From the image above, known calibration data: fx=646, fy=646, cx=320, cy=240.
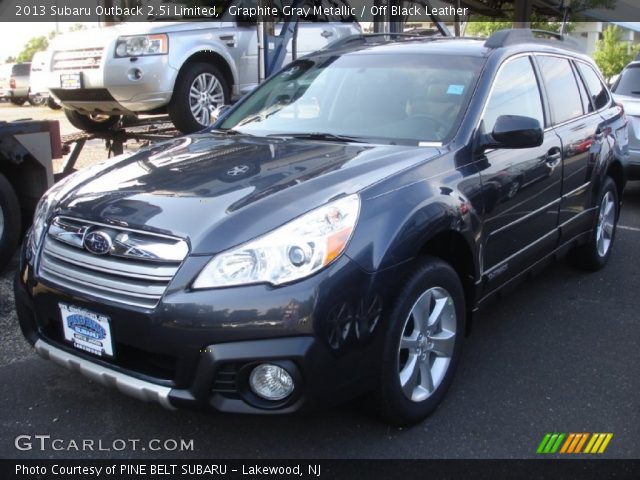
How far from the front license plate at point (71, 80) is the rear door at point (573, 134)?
499 cm

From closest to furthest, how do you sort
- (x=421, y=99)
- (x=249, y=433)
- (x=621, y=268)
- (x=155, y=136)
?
(x=249, y=433) → (x=421, y=99) → (x=621, y=268) → (x=155, y=136)

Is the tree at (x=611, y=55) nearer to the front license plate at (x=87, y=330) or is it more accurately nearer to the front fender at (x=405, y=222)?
the front fender at (x=405, y=222)

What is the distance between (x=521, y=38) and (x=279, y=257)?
254 centimetres

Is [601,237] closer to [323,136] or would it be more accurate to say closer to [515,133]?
[515,133]

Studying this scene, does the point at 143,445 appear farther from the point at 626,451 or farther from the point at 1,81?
the point at 1,81

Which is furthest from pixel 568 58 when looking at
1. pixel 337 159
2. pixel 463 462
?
pixel 463 462

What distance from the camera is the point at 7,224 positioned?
496cm

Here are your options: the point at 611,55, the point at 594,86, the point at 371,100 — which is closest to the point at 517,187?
the point at 371,100

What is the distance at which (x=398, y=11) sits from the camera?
8.98m

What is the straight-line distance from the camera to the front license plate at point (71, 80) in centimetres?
702

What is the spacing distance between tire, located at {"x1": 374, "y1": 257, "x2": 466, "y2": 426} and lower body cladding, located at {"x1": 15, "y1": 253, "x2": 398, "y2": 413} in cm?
10

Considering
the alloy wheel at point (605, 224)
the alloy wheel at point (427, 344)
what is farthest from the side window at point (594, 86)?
the alloy wheel at point (427, 344)

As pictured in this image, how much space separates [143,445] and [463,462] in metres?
1.38

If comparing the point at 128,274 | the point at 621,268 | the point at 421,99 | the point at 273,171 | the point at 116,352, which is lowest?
the point at 621,268
